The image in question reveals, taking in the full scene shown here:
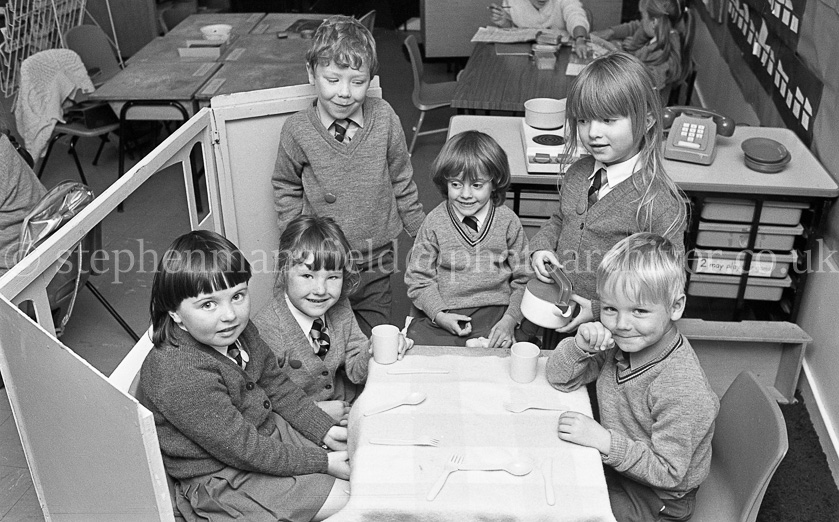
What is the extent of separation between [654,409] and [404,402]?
1.77 ft

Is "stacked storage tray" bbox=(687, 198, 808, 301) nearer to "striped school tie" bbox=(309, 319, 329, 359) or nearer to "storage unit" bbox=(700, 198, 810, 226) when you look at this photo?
"storage unit" bbox=(700, 198, 810, 226)

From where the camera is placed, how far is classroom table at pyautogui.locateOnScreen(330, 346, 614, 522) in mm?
1499

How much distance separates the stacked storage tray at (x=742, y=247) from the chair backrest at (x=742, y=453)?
1016mm

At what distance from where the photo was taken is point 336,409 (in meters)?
2.20

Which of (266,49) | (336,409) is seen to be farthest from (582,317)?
(266,49)

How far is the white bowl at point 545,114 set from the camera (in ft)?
10.3

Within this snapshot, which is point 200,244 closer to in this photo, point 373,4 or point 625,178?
point 625,178

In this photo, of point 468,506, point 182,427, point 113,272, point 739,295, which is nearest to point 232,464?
point 182,427

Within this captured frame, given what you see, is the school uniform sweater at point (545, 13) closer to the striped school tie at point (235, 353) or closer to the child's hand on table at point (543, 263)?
the child's hand on table at point (543, 263)

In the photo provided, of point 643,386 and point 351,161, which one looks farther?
point 351,161

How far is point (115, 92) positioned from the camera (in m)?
4.16

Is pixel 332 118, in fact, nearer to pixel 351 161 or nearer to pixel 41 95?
pixel 351 161

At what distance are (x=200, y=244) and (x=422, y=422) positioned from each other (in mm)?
656

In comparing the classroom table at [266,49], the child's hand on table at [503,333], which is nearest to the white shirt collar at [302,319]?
the child's hand on table at [503,333]
